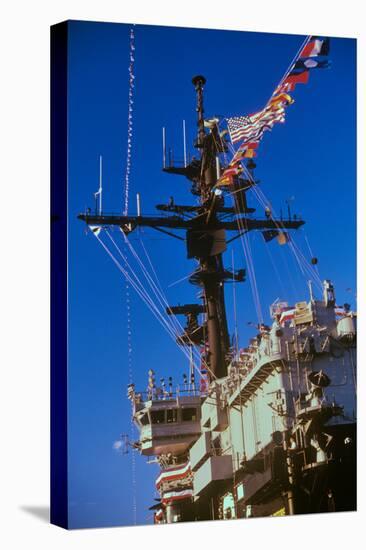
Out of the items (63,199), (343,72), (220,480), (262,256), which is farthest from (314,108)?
(220,480)

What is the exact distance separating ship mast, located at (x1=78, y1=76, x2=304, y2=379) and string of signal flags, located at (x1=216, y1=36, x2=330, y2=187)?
0.27 m

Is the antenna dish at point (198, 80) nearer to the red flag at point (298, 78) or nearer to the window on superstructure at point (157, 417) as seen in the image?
the red flag at point (298, 78)

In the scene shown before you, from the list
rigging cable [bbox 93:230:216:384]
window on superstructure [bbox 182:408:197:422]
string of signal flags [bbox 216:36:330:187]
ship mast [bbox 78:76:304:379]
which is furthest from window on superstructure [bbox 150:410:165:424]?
string of signal flags [bbox 216:36:330:187]

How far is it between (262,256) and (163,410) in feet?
6.99

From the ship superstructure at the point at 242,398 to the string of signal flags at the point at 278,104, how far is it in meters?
0.23

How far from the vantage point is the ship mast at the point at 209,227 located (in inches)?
569

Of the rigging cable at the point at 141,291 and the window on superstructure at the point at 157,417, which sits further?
the window on superstructure at the point at 157,417

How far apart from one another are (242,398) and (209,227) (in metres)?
2.03

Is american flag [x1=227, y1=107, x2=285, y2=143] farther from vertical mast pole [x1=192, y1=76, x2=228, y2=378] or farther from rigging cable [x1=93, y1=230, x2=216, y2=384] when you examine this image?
rigging cable [x1=93, y1=230, x2=216, y2=384]

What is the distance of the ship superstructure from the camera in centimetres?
1445

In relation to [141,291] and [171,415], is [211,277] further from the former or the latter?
[171,415]

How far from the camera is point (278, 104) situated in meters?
14.8

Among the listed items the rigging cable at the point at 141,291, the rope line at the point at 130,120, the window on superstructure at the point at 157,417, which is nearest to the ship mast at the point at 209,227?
the rigging cable at the point at 141,291

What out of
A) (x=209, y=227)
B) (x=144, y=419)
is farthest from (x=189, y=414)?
(x=209, y=227)
